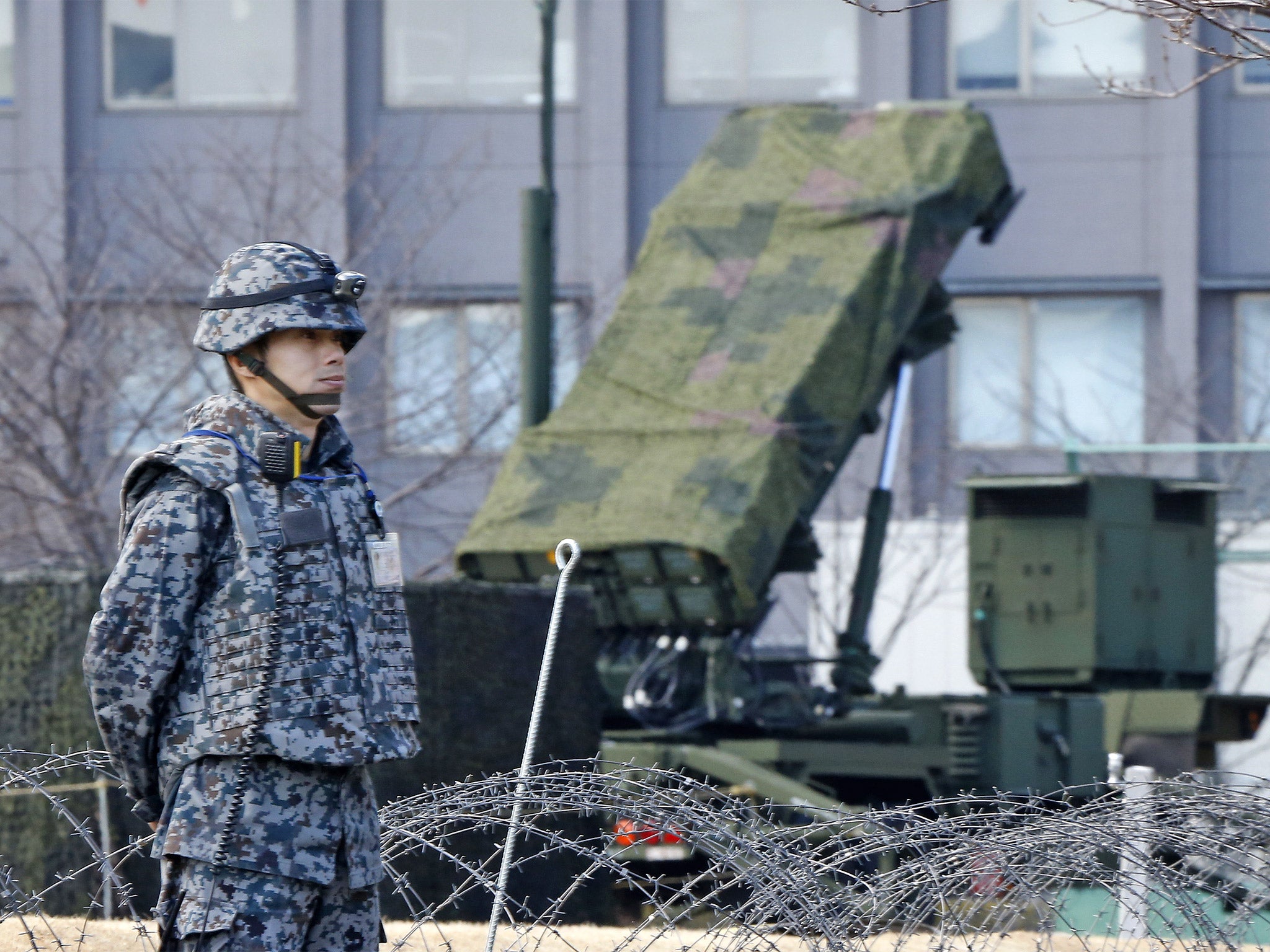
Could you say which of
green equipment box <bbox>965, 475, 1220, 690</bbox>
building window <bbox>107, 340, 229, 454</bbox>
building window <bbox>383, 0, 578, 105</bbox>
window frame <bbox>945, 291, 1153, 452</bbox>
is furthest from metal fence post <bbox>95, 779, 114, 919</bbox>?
building window <bbox>383, 0, 578, 105</bbox>

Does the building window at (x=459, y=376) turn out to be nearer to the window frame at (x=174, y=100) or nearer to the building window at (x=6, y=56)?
the window frame at (x=174, y=100)

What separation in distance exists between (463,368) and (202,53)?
7996 millimetres

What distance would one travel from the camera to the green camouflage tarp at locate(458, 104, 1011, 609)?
35.2 ft

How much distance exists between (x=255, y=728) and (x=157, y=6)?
21.5 m

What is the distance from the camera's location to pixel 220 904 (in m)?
4.10

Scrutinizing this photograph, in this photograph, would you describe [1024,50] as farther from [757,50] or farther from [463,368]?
[463,368]

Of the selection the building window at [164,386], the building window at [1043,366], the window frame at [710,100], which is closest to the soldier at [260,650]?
the building window at [164,386]

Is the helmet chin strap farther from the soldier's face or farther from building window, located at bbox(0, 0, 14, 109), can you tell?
building window, located at bbox(0, 0, 14, 109)

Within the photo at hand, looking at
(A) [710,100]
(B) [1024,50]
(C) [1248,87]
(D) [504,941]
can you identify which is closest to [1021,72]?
(B) [1024,50]

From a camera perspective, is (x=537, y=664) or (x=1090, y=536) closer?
(x=537, y=664)

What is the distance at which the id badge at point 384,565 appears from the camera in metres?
4.41

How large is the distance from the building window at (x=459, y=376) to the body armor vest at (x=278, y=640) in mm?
11387

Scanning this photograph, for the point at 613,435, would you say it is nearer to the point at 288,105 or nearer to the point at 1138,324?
the point at 288,105

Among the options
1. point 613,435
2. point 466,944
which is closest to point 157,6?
point 613,435
